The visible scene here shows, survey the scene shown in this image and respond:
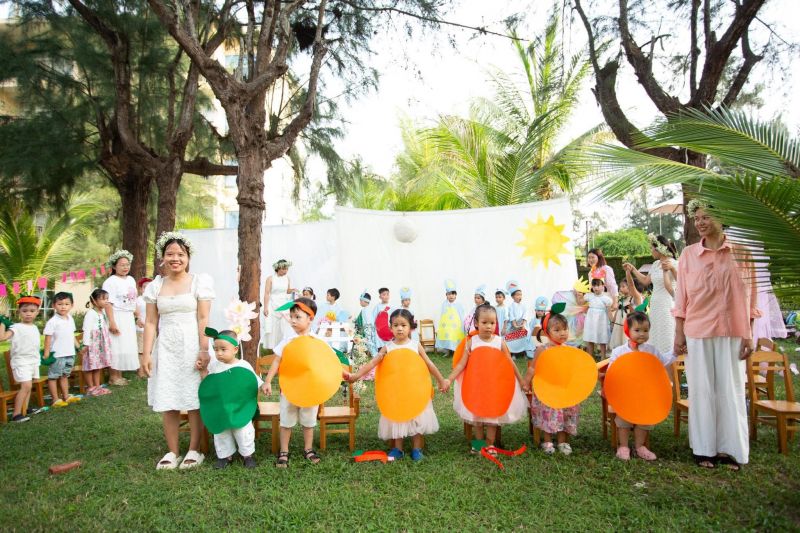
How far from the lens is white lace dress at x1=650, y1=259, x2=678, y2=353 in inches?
216

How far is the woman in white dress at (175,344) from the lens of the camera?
3615 millimetres

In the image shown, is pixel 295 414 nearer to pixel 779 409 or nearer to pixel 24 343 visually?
pixel 24 343

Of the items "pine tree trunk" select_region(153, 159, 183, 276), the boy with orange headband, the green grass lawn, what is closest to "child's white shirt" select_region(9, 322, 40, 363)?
the boy with orange headband

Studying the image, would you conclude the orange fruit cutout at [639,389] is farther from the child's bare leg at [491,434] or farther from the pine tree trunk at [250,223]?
the pine tree trunk at [250,223]

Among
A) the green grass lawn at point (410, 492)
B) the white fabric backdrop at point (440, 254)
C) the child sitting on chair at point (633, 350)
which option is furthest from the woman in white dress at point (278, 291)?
the child sitting on chair at point (633, 350)

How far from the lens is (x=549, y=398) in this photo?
3721 millimetres

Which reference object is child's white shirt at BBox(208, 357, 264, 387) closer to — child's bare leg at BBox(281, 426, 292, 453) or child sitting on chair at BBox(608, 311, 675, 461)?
child's bare leg at BBox(281, 426, 292, 453)

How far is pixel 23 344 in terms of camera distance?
16.8ft

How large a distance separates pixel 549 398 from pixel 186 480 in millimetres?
2497

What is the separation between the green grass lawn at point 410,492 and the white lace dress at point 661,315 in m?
1.52

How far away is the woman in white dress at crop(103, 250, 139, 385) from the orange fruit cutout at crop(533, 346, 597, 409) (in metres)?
5.36

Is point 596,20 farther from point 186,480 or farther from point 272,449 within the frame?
point 186,480

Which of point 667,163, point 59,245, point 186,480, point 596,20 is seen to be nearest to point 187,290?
point 186,480

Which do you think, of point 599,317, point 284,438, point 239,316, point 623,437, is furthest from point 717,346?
point 599,317
